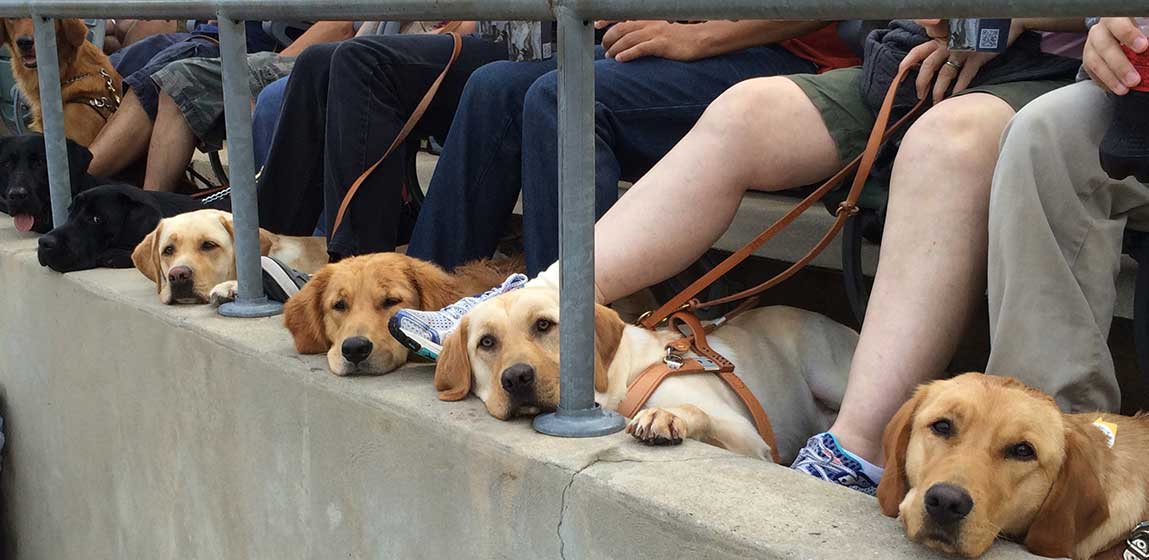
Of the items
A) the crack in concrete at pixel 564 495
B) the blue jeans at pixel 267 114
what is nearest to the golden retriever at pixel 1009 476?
the crack in concrete at pixel 564 495

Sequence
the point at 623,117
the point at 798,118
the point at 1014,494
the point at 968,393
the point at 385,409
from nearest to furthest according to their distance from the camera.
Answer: the point at 1014,494
the point at 968,393
the point at 385,409
the point at 798,118
the point at 623,117

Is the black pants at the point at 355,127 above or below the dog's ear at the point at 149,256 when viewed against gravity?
above

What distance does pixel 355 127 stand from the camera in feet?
12.1

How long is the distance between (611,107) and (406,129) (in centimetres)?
95

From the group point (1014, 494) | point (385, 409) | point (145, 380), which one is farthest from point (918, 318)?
point (145, 380)

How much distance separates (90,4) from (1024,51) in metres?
2.59

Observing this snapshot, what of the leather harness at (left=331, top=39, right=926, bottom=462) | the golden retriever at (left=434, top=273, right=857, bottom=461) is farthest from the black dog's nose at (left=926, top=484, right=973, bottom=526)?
the leather harness at (left=331, top=39, right=926, bottom=462)

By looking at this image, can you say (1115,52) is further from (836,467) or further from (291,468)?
(291,468)

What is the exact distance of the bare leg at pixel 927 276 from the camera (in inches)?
86.4

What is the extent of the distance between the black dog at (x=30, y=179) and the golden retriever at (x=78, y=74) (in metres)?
0.58

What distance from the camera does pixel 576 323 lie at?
2129 mm

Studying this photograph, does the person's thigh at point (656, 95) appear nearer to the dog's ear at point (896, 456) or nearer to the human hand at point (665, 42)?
the human hand at point (665, 42)

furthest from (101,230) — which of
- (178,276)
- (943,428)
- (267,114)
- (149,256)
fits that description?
(943,428)

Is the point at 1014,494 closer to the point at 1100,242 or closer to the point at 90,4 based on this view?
the point at 1100,242
